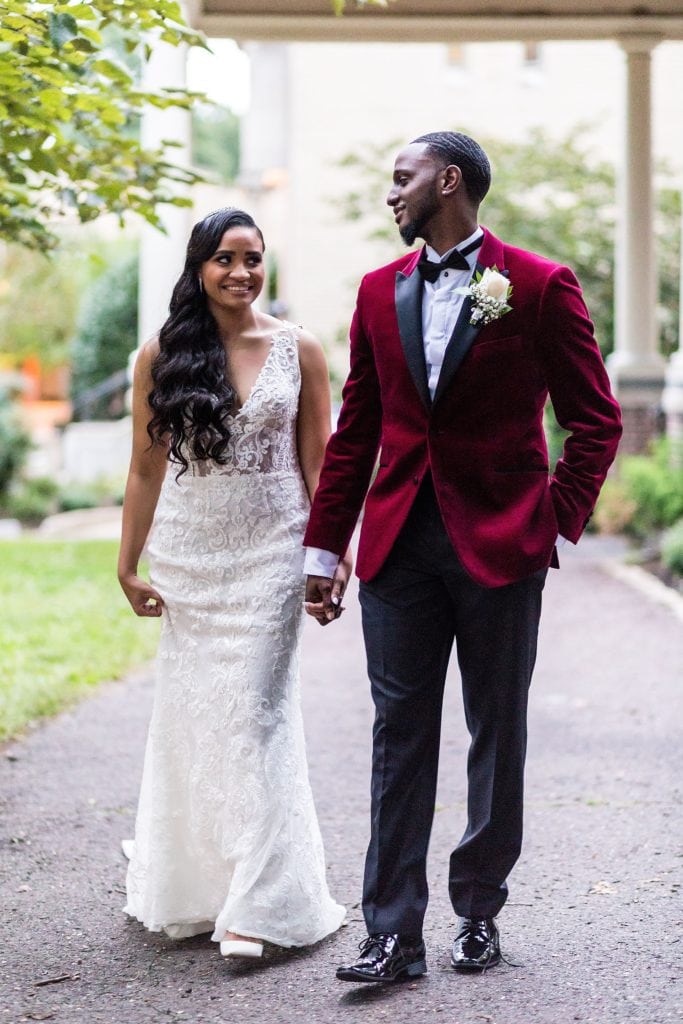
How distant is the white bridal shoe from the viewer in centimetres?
412

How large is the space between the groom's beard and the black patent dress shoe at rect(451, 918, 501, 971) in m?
1.86

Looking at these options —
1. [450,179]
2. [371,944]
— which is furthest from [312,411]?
[371,944]

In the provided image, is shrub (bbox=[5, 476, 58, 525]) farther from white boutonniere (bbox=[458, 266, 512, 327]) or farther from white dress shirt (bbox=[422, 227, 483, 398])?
white boutonniere (bbox=[458, 266, 512, 327])

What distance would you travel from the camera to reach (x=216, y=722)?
4355 mm

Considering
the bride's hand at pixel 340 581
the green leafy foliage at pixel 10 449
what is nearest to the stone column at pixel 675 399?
the green leafy foliage at pixel 10 449

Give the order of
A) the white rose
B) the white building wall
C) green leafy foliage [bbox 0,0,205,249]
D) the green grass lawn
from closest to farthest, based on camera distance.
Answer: the white rose, green leafy foliage [bbox 0,0,205,249], the green grass lawn, the white building wall

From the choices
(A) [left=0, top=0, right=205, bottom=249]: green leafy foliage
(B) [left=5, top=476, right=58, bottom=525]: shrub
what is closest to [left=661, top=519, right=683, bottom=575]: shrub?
(A) [left=0, top=0, right=205, bottom=249]: green leafy foliage

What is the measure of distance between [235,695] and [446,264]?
1.39 metres

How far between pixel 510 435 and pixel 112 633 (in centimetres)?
640

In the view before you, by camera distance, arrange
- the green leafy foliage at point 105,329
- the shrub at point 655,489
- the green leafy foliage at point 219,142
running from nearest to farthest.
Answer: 1. the shrub at point 655,489
2. the green leafy foliage at point 105,329
3. the green leafy foliage at point 219,142

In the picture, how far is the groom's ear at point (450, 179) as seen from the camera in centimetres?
378

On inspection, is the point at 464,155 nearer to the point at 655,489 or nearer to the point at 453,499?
the point at 453,499

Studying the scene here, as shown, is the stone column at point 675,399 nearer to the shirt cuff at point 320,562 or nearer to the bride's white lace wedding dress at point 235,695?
the bride's white lace wedding dress at point 235,695

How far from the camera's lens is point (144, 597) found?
14.8ft
